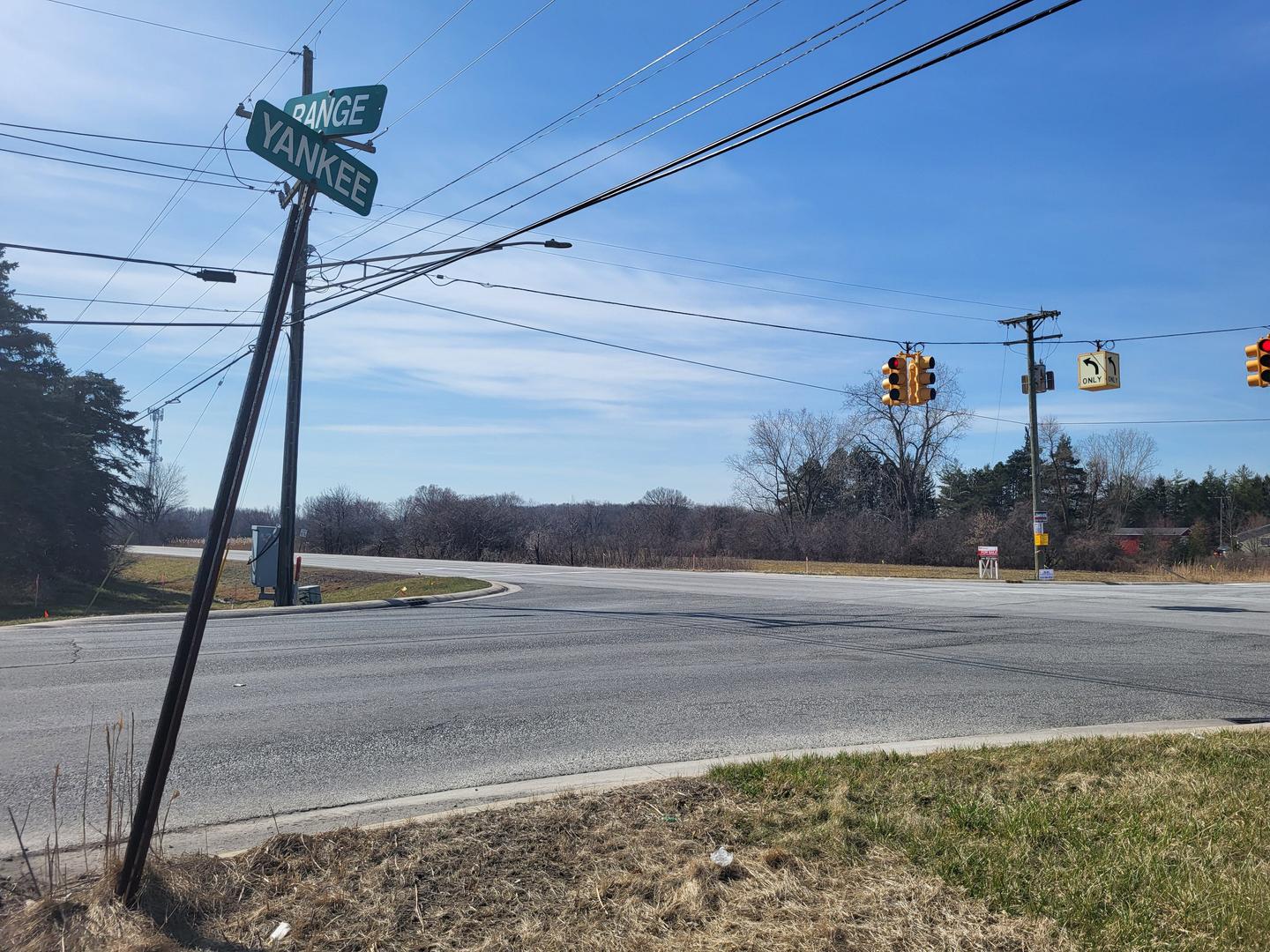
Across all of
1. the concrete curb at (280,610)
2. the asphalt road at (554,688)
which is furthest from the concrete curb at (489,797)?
the concrete curb at (280,610)

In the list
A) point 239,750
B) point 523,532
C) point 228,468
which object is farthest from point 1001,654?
point 523,532

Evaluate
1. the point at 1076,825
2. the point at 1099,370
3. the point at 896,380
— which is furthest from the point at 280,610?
the point at 1099,370

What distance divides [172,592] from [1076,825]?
112ft

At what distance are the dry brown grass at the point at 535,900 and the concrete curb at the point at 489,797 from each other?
23.2 inches

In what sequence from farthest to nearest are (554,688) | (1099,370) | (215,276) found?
(1099,370), (215,276), (554,688)

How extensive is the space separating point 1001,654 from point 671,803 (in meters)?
8.44

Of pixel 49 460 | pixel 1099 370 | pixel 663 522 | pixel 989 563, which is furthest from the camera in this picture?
pixel 663 522

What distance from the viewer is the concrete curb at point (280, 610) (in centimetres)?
1712

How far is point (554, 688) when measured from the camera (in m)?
9.48

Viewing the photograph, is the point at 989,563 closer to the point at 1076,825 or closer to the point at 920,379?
the point at 920,379

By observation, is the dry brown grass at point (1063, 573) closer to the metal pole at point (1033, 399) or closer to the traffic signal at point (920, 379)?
the metal pole at point (1033, 399)

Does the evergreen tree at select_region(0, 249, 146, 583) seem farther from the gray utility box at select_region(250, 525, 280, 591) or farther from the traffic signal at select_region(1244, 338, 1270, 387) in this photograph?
the traffic signal at select_region(1244, 338, 1270, 387)

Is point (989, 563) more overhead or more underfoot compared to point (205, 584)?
more underfoot

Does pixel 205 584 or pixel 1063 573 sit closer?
pixel 205 584
